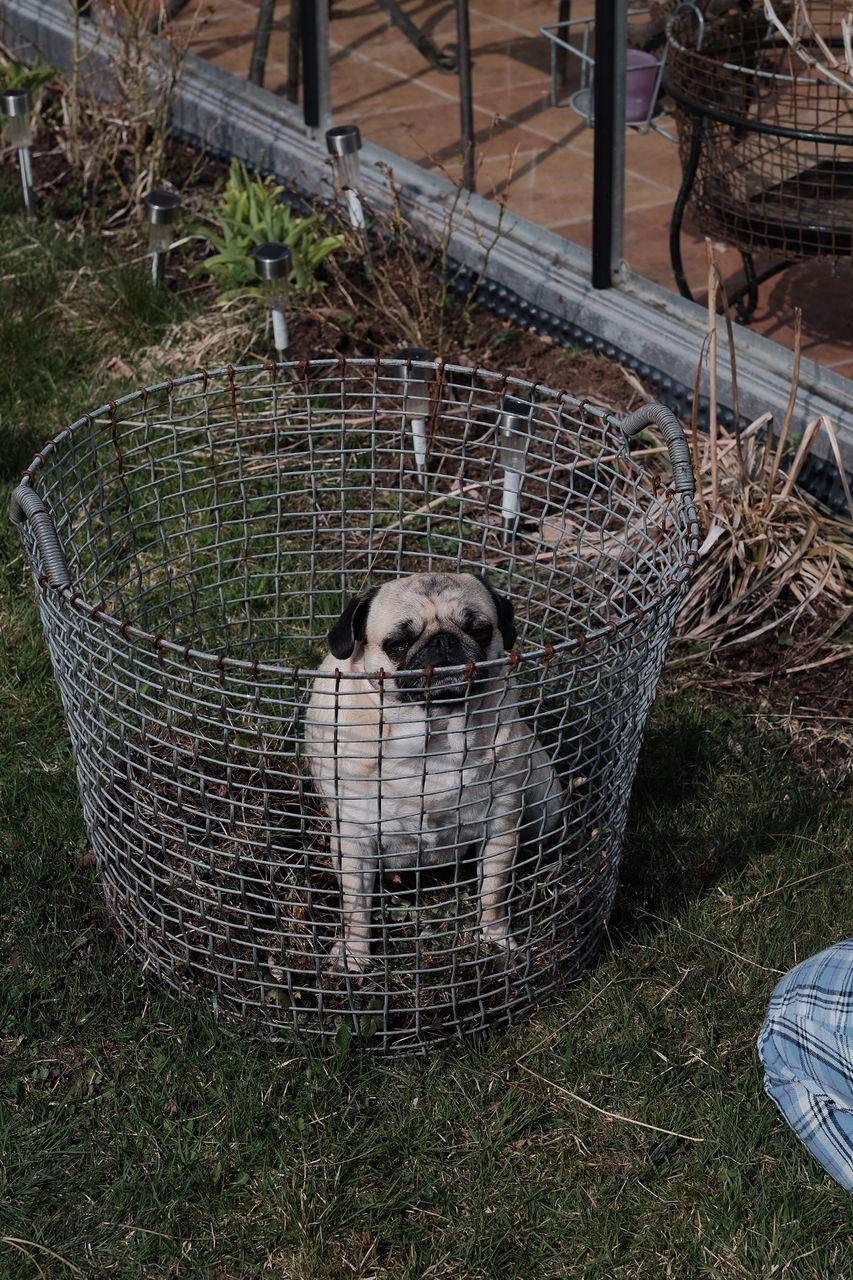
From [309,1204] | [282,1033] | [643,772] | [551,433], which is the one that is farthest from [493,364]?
[309,1204]

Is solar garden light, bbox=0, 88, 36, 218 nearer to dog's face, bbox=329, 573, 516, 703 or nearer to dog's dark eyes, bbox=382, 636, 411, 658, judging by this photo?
dog's face, bbox=329, 573, 516, 703

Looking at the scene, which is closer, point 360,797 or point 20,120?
point 360,797

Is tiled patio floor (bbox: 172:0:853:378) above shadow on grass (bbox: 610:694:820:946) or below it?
Answer: above

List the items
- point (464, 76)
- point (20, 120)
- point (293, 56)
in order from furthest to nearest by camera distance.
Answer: point (293, 56), point (464, 76), point (20, 120)

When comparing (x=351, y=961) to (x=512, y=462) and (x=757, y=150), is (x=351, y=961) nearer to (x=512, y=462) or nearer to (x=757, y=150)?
(x=512, y=462)

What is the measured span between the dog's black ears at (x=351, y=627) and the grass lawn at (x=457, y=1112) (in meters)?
0.81

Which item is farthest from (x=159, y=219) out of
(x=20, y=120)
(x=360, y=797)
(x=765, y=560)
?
(x=360, y=797)

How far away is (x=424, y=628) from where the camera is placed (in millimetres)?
3086

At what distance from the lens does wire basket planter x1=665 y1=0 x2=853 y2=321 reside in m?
4.61

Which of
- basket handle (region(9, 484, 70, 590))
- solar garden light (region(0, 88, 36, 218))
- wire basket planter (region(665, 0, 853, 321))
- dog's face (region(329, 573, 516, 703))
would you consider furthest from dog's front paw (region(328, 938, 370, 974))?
solar garden light (region(0, 88, 36, 218))

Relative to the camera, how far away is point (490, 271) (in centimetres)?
552

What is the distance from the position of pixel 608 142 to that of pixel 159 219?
5.56 feet

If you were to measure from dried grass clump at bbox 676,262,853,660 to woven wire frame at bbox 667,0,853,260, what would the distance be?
0.67 metres

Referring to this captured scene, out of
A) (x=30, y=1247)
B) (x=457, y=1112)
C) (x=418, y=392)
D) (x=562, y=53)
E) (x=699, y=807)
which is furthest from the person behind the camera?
(x=562, y=53)
